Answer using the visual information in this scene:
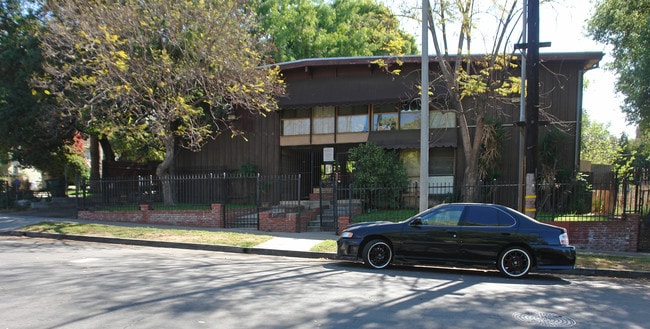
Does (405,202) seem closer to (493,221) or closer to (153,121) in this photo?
(493,221)

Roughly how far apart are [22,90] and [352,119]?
1439cm

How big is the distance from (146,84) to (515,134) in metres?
14.4

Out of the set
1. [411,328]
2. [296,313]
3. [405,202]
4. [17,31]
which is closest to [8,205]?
[17,31]

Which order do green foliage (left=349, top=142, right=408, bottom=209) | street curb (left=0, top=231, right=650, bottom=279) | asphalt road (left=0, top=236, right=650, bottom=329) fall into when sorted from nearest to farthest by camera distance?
asphalt road (left=0, top=236, right=650, bottom=329) < street curb (left=0, top=231, right=650, bottom=279) < green foliage (left=349, top=142, right=408, bottom=209)

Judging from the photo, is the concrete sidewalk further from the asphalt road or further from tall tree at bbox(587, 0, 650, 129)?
tall tree at bbox(587, 0, 650, 129)

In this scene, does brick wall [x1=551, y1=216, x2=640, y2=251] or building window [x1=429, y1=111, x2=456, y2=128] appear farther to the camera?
building window [x1=429, y1=111, x2=456, y2=128]

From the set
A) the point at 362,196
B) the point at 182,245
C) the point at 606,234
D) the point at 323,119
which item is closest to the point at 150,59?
the point at 182,245

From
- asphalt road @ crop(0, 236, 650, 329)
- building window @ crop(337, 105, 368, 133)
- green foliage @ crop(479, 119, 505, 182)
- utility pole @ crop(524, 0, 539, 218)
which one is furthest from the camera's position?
building window @ crop(337, 105, 368, 133)

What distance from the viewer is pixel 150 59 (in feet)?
50.5

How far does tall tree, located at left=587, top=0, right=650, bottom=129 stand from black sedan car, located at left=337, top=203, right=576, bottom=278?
377 inches

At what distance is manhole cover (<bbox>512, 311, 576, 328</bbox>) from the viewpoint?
511 cm

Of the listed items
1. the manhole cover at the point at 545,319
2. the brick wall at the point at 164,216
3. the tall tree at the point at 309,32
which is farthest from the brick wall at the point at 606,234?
the tall tree at the point at 309,32

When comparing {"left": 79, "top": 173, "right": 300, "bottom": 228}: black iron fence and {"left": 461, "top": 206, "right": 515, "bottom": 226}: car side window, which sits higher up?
{"left": 461, "top": 206, "right": 515, "bottom": 226}: car side window

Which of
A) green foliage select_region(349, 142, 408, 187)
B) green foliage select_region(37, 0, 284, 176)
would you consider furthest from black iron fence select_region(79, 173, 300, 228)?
green foliage select_region(349, 142, 408, 187)
